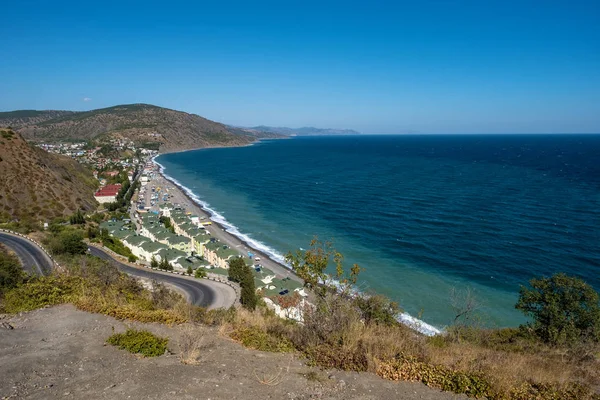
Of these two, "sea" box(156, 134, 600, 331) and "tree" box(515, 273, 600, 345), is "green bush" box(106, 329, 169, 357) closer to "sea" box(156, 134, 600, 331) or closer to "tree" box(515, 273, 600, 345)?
"tree" box(515, 273, 600, 345)

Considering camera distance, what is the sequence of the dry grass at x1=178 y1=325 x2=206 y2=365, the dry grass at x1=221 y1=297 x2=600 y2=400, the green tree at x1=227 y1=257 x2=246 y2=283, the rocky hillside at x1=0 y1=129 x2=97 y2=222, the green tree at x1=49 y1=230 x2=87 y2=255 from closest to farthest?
the dry grass at x1=221 y1=297 x2=600 y2=400 < the dry grass at x1=178 y1=325 x2=206 y2=365 < the green tree at x1=227 y1=257 x2=246 y2=283 < the green tree at x1=49 y1=230 x2=87 y2=255 < the rocky hillside at x1=0 y1=129 x2=97 y2=222

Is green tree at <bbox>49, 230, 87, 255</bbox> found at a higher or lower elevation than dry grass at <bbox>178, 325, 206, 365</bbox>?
lower

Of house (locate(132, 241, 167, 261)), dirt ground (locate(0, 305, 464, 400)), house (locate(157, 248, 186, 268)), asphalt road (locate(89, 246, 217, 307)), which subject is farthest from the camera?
house (locate(132, 241, 167, 261))

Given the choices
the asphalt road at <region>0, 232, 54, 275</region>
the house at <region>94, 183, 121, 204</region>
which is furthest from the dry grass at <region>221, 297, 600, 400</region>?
the house at <region>94, 183, 121, 204</region>

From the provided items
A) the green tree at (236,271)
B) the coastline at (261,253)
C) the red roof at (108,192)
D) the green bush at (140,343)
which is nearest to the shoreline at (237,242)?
the coastline at (261,253)

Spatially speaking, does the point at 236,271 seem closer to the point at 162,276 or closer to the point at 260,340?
the point at 162,276

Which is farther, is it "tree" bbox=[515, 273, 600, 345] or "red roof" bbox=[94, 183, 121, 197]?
"red roof" bbox=[94, 183, 121, 197]

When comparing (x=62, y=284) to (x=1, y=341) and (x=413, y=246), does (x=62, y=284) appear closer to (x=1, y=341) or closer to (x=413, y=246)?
(x=1, y=341)
